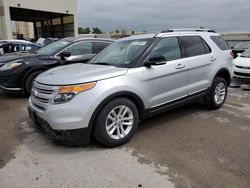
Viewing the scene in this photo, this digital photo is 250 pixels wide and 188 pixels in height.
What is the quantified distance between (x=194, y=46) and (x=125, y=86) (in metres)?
2.11

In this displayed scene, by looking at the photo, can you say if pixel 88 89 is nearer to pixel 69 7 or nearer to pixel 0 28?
pixel 0 28

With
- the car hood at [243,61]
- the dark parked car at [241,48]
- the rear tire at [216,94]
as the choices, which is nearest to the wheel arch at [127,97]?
the rear tire at [216,94]

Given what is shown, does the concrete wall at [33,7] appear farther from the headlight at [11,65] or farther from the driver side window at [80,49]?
the headlight at [11,65]

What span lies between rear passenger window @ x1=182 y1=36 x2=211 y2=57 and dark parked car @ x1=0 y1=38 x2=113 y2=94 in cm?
297

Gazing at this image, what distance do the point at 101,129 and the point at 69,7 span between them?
2873 centimetres

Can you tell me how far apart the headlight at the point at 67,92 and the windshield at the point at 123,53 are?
Answer: 921mm

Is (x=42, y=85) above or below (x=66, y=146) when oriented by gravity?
above

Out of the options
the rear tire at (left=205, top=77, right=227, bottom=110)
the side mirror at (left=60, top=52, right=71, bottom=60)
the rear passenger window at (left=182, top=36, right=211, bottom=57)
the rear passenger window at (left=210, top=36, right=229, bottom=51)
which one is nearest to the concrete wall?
the side mirror at (left=60, top=52, right=71, bottom=60)

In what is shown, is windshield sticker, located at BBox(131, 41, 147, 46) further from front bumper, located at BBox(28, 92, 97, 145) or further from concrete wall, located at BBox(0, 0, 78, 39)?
concrete wall, located at BBox(0, 0, 78, 39)

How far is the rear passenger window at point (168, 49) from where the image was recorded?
4630 mm

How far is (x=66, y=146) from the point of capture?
4.02m

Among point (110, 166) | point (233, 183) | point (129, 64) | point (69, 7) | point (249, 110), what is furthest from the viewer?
point (69, 7)

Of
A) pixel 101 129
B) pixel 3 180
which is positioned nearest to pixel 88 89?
pixel 101 129

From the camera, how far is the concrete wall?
24969 millimetres
